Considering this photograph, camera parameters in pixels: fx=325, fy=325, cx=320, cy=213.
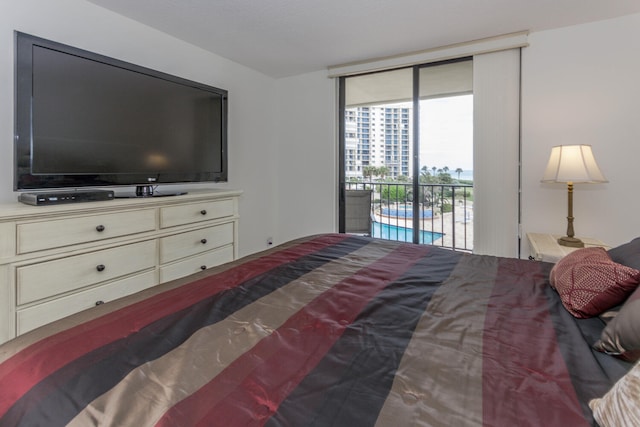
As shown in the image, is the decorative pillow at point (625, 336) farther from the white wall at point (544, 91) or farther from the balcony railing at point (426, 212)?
the balcony railing at point (426, 212)

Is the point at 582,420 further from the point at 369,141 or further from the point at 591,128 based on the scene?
the point at 369,141

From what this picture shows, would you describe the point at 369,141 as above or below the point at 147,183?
above

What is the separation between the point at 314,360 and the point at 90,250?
1.74m

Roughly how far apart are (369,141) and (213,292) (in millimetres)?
3191

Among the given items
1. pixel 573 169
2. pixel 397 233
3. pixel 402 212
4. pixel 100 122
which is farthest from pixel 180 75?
pixel 573 169

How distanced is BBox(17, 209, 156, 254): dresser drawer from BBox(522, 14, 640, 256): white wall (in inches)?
125

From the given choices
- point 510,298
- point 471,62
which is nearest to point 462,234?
point 471,62

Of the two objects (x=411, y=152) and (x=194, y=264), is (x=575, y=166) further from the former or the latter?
(x=194, y=264)

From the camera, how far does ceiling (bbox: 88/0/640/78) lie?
2.37m

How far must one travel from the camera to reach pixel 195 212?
257 centimetres

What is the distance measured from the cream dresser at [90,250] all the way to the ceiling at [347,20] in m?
1.41

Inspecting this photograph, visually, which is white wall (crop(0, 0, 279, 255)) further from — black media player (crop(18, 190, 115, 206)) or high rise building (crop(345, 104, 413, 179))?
high rise building (crop(345, 104, 413, 179))

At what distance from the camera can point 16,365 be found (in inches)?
28.4

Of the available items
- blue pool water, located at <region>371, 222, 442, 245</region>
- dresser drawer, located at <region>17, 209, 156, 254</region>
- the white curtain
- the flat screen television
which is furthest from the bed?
blue pool water, located at <region>371, 222, 442, 245</region>
